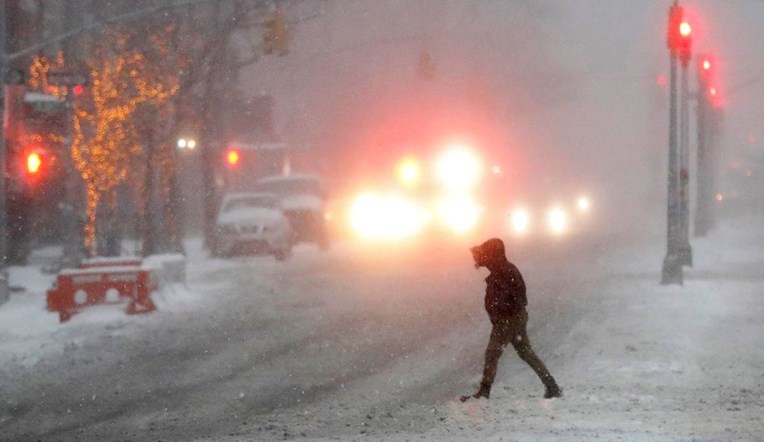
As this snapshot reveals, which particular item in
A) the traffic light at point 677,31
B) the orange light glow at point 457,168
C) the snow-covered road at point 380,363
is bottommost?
the snow-covered road at point 380,363

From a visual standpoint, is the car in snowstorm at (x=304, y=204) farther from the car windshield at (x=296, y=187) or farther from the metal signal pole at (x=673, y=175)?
the metal signal pole at (x=673, y=175)

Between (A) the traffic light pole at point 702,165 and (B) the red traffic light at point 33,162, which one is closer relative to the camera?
(B) the red traffic light at point 33,162

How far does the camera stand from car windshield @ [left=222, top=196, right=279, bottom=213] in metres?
33.4

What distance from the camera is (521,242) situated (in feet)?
137

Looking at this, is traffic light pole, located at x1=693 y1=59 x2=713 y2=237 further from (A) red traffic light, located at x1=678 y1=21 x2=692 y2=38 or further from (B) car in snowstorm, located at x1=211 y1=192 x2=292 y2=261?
(A) red traffic light, located at x1=678 y1=21 x2=692 y2=38

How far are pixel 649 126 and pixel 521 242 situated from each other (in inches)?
1077

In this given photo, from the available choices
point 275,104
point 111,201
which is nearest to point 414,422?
point 111,201

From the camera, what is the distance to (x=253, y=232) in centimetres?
3244

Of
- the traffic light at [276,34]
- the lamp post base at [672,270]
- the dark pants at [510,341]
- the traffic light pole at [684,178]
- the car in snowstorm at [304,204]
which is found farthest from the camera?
the car in snowstorm at [304,204]

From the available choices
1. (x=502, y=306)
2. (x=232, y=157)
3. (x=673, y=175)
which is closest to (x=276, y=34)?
(x=673, y=175)

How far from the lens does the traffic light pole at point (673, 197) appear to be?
75.8ft

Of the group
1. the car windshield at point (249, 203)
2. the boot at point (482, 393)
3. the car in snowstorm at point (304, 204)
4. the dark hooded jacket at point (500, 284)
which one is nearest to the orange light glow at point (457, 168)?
the car in snowstorm at point (304, 204)

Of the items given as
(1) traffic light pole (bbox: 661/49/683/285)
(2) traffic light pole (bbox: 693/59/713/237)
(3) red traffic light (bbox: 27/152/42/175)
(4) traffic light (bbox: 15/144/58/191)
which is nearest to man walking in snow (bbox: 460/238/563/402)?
(1) traffic light pole (bbox: 661/49/683/285)

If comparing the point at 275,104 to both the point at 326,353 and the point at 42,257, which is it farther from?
the point at 326,353
